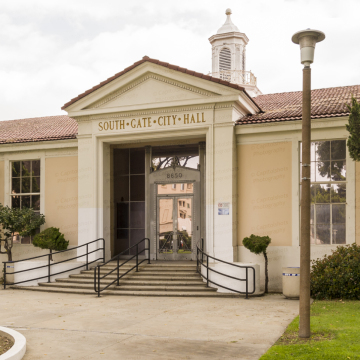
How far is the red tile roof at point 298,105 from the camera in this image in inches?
546

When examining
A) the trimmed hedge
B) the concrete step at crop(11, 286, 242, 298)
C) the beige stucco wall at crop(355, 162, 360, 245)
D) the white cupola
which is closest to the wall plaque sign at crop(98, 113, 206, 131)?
the trimmed hedge

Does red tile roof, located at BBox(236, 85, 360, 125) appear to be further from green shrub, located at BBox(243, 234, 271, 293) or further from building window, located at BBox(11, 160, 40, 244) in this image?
building window, located at BBox(11, 160, 40, 244)

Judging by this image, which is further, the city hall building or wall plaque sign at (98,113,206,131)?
wall plaque sign at (98,113,206,131)

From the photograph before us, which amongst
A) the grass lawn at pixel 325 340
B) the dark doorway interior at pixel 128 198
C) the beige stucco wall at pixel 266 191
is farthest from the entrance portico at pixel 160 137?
the grass lawn at pixel 325 340

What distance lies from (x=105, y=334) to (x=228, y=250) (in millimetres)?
6500

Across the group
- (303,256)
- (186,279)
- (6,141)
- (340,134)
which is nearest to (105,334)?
(303,256)

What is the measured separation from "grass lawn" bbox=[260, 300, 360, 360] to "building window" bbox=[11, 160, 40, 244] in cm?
1135

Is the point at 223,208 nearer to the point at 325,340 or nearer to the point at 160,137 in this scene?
the point at 160,137

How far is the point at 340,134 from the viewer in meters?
13.6

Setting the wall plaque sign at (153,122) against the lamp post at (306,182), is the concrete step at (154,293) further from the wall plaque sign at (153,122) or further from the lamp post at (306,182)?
the lamp post at (306,182)

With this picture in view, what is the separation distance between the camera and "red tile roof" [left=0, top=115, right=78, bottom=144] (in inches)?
690

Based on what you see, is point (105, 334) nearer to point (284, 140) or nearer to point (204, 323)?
point (204, 323)

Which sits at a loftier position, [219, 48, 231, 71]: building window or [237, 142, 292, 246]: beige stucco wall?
[219, 48, 231, 71]: building window

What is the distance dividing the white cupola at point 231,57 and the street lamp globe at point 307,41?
771 inches
